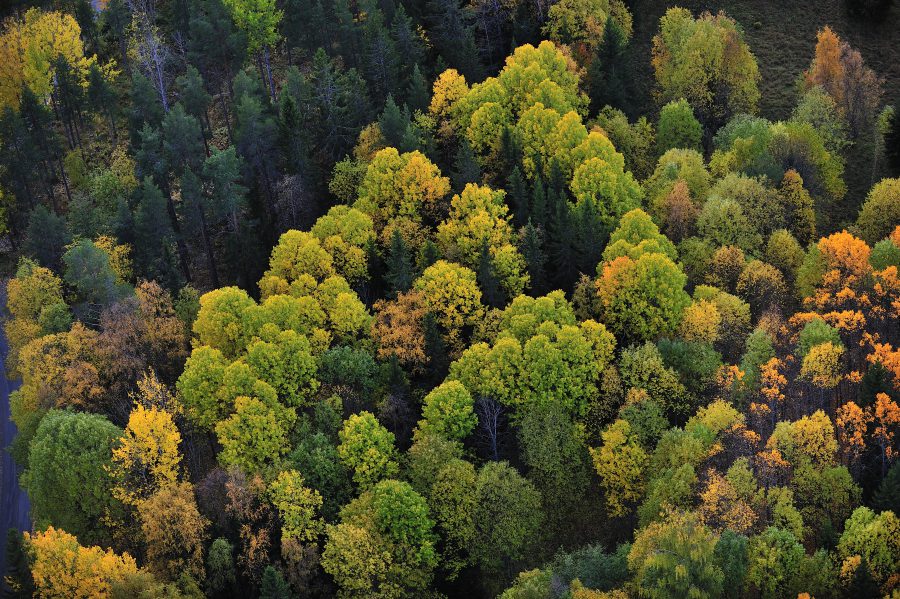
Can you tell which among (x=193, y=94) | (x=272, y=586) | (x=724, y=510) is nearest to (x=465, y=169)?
(x=193, y=94)

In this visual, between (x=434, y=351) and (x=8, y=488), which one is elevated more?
(x=434, y=351)

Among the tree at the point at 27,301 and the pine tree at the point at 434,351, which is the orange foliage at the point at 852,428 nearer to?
the pine tree at the point at 434,351

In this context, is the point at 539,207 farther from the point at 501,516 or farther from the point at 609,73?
the point at 501,516

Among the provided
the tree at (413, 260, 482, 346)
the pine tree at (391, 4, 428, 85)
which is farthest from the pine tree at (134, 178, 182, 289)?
the pine tree at (391, 4, 428, 85)

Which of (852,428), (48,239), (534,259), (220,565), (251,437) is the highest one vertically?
(48,239)

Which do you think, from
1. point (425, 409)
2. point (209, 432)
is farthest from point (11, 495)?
point (425, 409)

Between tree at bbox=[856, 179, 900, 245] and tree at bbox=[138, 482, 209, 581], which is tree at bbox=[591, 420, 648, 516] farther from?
tree at bbox=[856, 179, 900, 245]

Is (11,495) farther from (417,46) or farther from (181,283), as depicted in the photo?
(417,46)
